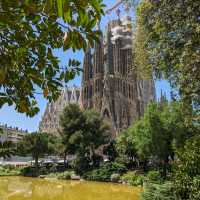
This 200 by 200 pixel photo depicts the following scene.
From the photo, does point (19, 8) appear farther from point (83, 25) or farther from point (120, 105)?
point (120, 105)

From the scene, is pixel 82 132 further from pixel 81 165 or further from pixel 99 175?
pixel 99 175

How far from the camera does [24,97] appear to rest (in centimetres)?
258

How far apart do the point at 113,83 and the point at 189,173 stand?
66117 millimetres

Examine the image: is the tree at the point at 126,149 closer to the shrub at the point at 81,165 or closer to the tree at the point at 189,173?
the shrub at the point at 81,165

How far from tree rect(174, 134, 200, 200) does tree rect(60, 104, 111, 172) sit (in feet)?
98.0

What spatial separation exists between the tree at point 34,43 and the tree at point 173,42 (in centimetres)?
763

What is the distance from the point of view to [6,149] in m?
2.62

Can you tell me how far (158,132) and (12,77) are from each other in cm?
2788

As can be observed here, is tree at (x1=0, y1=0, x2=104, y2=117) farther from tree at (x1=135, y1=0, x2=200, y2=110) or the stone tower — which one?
the stone tower

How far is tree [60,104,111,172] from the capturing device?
41.4 m

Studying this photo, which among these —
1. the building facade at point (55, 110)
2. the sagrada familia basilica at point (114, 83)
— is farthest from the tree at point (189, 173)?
the building facade at point (55, 110)

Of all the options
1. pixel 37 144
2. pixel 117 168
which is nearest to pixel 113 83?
pixel 37 144

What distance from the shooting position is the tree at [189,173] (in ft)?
34.9

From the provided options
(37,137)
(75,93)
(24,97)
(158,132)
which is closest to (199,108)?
(24,97)
